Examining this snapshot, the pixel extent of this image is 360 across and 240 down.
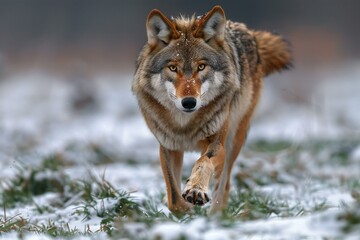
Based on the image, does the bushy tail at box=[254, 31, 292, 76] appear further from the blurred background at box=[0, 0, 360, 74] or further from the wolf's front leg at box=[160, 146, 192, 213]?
the blurred background at box=[0, 0, 360, 74]

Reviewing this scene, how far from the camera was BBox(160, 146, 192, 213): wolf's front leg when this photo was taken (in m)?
6.05

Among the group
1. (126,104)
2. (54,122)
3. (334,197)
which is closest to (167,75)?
(334,197)

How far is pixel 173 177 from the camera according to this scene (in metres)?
6.23

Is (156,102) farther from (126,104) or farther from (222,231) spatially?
(126,104)

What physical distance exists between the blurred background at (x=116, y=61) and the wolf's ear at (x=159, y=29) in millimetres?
9356

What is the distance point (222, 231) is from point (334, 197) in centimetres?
333

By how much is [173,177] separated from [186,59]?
3.65ft

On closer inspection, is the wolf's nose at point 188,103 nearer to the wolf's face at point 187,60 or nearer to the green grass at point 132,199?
the wolf's face at point 187,60

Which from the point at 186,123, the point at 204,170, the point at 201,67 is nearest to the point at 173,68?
the point at 201,67

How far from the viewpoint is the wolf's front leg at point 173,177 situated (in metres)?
6.05

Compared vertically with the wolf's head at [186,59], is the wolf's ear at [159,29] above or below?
above

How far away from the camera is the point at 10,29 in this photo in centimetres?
2752

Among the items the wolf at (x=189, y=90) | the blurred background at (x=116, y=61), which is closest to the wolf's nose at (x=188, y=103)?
the wolf at (x=189, y=90)

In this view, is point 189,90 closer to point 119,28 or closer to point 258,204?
point 258,204
